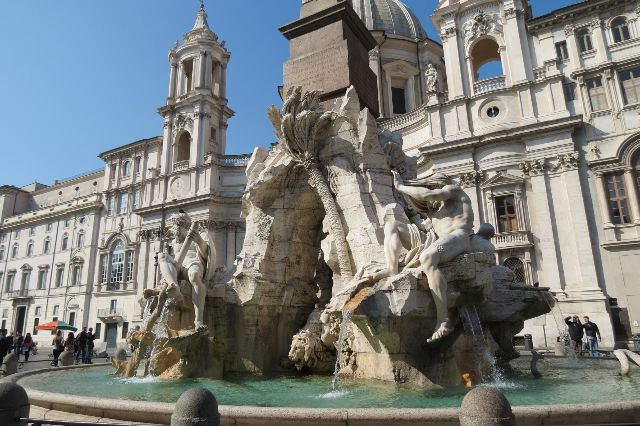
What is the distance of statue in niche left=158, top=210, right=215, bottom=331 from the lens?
28.4 ft

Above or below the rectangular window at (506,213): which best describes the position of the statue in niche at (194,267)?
below

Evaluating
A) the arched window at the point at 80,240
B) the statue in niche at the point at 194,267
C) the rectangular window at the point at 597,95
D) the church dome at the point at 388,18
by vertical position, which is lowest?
the statue in niche at the point at 194,267

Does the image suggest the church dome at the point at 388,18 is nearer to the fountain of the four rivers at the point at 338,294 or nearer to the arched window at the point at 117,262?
the arched window at the point at 117,262

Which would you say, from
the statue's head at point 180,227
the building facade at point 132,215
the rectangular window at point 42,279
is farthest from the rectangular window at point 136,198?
the statue's head at point 180,227

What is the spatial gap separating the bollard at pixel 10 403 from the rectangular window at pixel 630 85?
30.6m

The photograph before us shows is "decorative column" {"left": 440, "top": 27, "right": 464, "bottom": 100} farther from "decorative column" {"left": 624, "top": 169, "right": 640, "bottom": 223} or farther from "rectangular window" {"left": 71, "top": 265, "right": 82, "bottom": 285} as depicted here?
"rectangular window" {"left": 71, "top": 265, "right": 82, "bottom": 285}

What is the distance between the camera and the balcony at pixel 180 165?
42656 millimetres

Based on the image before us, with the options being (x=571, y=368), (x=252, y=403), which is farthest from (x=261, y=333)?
(x=571, y=368)

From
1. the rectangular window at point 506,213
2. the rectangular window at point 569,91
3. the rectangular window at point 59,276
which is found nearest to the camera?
the rectangular window at point 506,213

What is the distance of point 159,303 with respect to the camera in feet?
29.2

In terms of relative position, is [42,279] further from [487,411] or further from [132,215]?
[487,411]

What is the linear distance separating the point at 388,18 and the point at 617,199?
29181mm

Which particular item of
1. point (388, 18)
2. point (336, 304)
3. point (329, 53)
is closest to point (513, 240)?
point (329, 53)

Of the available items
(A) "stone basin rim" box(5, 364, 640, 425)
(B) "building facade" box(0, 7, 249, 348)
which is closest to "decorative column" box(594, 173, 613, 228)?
(A) "stone basin rim" box(5, 364, 640, 425)
